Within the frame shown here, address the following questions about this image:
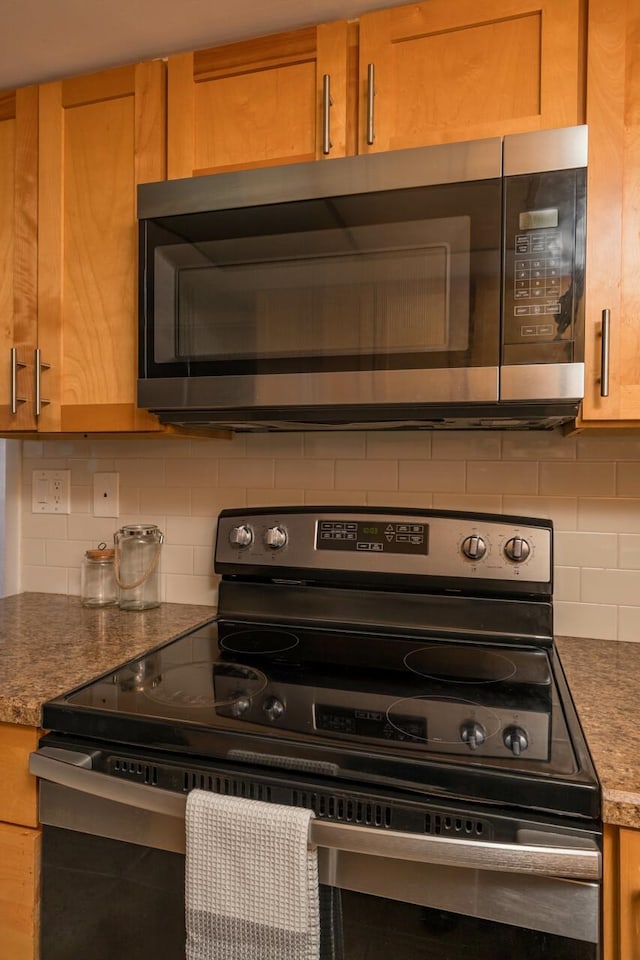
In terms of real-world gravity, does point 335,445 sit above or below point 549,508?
above

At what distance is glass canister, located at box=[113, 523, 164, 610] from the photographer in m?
1.57

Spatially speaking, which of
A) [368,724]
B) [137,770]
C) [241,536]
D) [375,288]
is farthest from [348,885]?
[375,288]

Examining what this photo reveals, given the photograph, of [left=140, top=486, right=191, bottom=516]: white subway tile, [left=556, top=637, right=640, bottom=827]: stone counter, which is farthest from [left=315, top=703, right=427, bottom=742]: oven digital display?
[left=140, top=486, right=191, bottom=516]: white subway tile

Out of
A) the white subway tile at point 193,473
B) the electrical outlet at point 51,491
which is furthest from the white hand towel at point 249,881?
the electrical outlet at point 51,491

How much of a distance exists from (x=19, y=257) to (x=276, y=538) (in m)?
0.87

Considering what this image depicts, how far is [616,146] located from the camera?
3.36ft

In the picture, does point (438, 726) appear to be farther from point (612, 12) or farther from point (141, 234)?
point (612, 12)

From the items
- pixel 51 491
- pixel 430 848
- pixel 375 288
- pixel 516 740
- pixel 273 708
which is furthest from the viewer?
pixel 51 491

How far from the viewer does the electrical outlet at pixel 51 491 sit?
1728 mm

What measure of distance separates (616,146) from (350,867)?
118 centimetres

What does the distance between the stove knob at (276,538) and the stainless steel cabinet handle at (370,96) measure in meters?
0.83

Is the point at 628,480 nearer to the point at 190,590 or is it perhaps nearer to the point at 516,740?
the point at 516,740

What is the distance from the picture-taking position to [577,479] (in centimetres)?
134

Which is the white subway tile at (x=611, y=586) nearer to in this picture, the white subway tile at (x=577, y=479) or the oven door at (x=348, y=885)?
the white subway tile at (x=577, y=479)
